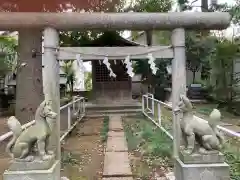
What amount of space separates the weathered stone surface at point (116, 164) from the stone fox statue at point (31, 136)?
1616mm

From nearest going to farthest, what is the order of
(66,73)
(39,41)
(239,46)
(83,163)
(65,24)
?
(65,24) → (83,163) → (39,41) → (239,46) → (66,73)

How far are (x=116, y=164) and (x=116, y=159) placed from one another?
0.40 meters

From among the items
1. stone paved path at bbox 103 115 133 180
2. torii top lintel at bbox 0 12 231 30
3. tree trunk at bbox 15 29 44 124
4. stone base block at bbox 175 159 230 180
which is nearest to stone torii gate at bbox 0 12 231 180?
torii top lintel at bbox 0 12 231 30

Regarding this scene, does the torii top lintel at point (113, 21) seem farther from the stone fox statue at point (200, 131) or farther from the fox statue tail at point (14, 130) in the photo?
the fox statue tail at point (14, 130)

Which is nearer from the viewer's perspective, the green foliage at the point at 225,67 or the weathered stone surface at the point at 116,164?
the weathered stone surface at the point at 116,164

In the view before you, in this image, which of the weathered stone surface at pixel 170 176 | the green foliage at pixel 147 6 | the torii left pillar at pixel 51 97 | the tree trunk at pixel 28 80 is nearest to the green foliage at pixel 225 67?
the green foliage at pixel 147 6

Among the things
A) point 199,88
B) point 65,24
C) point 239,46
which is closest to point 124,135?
point 65,24

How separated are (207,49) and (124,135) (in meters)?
11.2

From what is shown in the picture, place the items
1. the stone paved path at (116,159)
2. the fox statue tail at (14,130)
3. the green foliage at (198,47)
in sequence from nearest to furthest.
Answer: the fox statue tail at (14,130) → the stone paved path at (116,159) → the green foliage at (198,47)

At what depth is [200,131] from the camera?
13.6 feet

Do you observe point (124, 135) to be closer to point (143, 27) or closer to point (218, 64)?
point (143, 27)

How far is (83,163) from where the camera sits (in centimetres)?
643

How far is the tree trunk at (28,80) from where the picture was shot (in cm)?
828

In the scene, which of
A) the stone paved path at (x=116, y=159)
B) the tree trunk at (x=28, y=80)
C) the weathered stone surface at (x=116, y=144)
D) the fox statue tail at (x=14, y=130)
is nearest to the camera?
the fox statue tail at (x=14, y=130)
